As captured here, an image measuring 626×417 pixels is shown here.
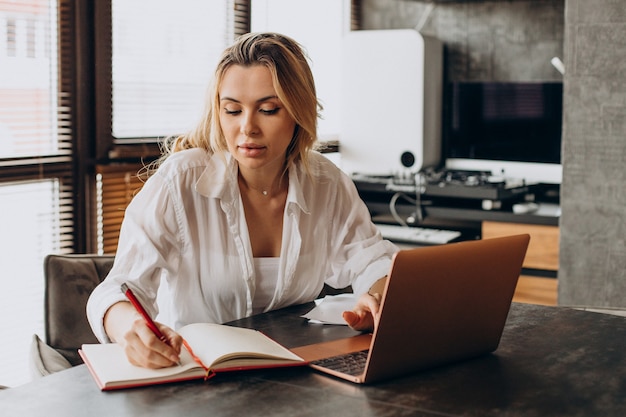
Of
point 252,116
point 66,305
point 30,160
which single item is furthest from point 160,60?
point 252,116

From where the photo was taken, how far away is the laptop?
55.6 inches

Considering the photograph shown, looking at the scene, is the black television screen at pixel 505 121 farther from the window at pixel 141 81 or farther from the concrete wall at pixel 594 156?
the window at pixel 141 81

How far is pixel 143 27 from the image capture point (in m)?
3.61

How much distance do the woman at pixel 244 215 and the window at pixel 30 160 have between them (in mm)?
1200

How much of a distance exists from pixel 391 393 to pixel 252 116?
80cm

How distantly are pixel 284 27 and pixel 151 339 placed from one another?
11.1 feet

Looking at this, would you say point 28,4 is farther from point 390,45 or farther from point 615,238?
point 615,238

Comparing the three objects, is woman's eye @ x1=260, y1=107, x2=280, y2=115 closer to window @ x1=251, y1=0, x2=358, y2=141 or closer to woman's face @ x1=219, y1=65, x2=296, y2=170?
woman's face @ x1=219, y1=65, x2=296, y2=170

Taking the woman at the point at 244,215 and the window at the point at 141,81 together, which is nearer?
the woman at the point at 244,215

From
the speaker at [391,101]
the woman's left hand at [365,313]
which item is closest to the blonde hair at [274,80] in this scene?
the woman's left hand at [365,313]

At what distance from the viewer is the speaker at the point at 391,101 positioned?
4598mm

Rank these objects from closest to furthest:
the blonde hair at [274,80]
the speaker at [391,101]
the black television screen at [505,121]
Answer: the blonde hair at [274,80]
the black television screen at [505,121]
the speaker at [391,101]

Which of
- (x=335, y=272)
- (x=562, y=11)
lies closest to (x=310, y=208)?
(x=335, y=272)

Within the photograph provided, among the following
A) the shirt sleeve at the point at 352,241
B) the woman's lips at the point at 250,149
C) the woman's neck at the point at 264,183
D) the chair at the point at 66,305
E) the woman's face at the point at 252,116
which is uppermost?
the woman's face at the point at 252,116
